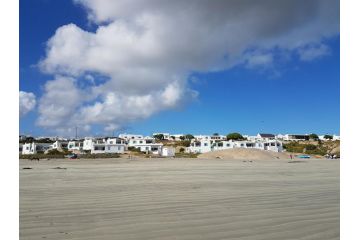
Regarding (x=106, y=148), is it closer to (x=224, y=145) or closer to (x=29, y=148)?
(x=29, y=148)

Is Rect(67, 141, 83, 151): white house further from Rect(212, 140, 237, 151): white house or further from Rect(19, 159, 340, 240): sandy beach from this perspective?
Rect(19, 159, 340, 240): sandy beach

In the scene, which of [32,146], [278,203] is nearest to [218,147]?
[32,146]

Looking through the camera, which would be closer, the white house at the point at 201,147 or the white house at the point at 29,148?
the white house at the point at 201,147

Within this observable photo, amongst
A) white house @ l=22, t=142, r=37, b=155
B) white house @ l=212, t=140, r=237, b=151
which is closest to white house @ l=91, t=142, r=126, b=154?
white house @ l=22, t=142, r=37, b=155

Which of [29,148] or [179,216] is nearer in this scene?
[179,216]

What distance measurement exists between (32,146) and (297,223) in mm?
79282

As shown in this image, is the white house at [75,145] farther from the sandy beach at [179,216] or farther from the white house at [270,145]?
the sandy beach at [179,216]

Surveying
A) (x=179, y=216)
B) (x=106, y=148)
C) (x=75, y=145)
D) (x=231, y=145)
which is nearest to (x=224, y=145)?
(x=231, y=145)

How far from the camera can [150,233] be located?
12.8 ft

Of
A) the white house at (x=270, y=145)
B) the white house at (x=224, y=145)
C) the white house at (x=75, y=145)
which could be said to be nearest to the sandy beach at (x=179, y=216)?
the white house at (x=224, y=145)

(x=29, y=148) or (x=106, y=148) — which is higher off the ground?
(x=106, y=148)
